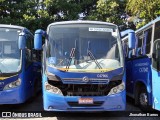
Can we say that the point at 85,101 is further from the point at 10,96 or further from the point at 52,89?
the point at 10,96

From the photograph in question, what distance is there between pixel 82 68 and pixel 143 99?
8.45ft

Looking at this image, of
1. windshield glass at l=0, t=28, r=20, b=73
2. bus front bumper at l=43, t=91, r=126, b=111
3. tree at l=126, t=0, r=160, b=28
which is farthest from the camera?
tree at l=126, t=0, r=160, b=28

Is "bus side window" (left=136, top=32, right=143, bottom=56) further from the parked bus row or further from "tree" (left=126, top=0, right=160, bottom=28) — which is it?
"tree" (left=126, top=0, right=160, bottom=28)

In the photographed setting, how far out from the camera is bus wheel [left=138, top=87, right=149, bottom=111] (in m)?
9.26

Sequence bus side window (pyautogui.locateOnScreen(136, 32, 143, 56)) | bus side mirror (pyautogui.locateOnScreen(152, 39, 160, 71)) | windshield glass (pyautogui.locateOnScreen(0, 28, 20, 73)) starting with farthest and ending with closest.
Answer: bus side window (pyautogui.locateOnScreen(136, 32, 143, 56)) < windshield glass (pyautogui.locateOnScreen(0, 28, 20, 73)) < bus side mirror (pyautogui.locateOnScreen(152, 39, 160, 71))

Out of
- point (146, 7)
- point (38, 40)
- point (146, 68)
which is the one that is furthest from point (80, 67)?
point (146, 7)

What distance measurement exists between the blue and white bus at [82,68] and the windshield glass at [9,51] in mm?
1341

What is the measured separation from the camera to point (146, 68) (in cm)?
910

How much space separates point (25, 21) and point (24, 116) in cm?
1004

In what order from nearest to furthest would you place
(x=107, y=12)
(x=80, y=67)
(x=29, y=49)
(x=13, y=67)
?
(x=80, y=67), (x=13, y=67), (x=29, y=49), (x=107, y=12)

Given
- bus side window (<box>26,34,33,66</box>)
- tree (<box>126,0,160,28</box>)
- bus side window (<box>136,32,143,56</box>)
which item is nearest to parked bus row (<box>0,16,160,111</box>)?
bus side window (<box>136,32,143,56</box>)

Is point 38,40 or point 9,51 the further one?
point 9,51

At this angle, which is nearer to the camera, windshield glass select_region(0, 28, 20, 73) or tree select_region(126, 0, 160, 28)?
windshield glass select_region(0, 28, 20, 73)

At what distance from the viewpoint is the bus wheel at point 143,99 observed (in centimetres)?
926
